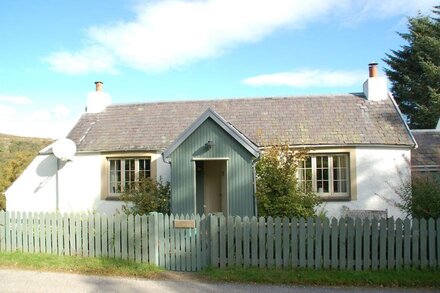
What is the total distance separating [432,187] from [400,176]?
4430 mm

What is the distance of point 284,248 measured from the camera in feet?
29.3

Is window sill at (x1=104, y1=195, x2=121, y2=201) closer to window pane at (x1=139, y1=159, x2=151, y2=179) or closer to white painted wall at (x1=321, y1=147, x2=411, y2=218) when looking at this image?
window pane at (x1=139, y1=159, x2=151, y2=179)

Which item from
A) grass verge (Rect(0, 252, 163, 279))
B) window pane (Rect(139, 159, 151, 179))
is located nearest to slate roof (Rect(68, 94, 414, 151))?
window pane (Rect(139, 159, 151, 179))

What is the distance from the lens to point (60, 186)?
16281 millimetres

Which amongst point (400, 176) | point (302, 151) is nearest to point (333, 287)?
point (302, 151)

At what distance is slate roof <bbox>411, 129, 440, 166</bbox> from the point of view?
48.9 ft

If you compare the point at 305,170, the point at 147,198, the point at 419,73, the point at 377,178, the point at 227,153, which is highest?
the point at 419,73

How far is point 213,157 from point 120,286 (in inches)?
213

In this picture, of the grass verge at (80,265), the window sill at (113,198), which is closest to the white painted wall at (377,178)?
the grass verge at (80,265)

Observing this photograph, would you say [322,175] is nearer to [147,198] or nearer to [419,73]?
[147,198]

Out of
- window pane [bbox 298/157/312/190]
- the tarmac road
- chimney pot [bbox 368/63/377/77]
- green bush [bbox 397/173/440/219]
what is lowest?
the tarmac road

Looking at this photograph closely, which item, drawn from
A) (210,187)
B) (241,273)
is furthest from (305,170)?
(241,273)

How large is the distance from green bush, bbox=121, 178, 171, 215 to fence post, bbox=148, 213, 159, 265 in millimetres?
3783

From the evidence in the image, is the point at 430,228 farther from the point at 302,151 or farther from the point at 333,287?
the point at 302,151
